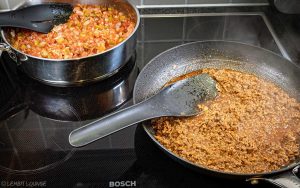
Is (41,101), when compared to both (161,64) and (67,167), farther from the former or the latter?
(161,64)

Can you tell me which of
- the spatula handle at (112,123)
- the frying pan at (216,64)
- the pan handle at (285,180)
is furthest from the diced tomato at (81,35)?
the pan handle at (285,180)

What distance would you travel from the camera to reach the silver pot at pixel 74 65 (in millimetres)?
966

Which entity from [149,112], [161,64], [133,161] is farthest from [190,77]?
[133,161]

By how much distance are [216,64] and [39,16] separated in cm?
62

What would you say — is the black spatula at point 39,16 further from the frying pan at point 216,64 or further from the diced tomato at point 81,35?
the frying pan at point 216,64

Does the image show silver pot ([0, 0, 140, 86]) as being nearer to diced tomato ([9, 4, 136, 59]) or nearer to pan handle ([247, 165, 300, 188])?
diced tomato ([9, 4, 136, 59])

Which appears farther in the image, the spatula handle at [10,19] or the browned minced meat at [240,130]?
the spatula handle at [10,19]

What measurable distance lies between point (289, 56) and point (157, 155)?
65 cm

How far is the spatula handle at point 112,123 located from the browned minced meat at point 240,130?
2.4 inches

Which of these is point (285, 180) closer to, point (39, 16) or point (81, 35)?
point (81, 35)

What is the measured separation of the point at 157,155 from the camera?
3.01 ft

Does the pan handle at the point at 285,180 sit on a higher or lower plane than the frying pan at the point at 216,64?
lower

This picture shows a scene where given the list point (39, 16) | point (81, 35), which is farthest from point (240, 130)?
point (39, 16)

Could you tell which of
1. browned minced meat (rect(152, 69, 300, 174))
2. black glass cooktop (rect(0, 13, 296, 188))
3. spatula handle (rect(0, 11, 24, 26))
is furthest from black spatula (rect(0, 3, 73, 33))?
browned minced meat (rect(152, 69, 300, 174))
